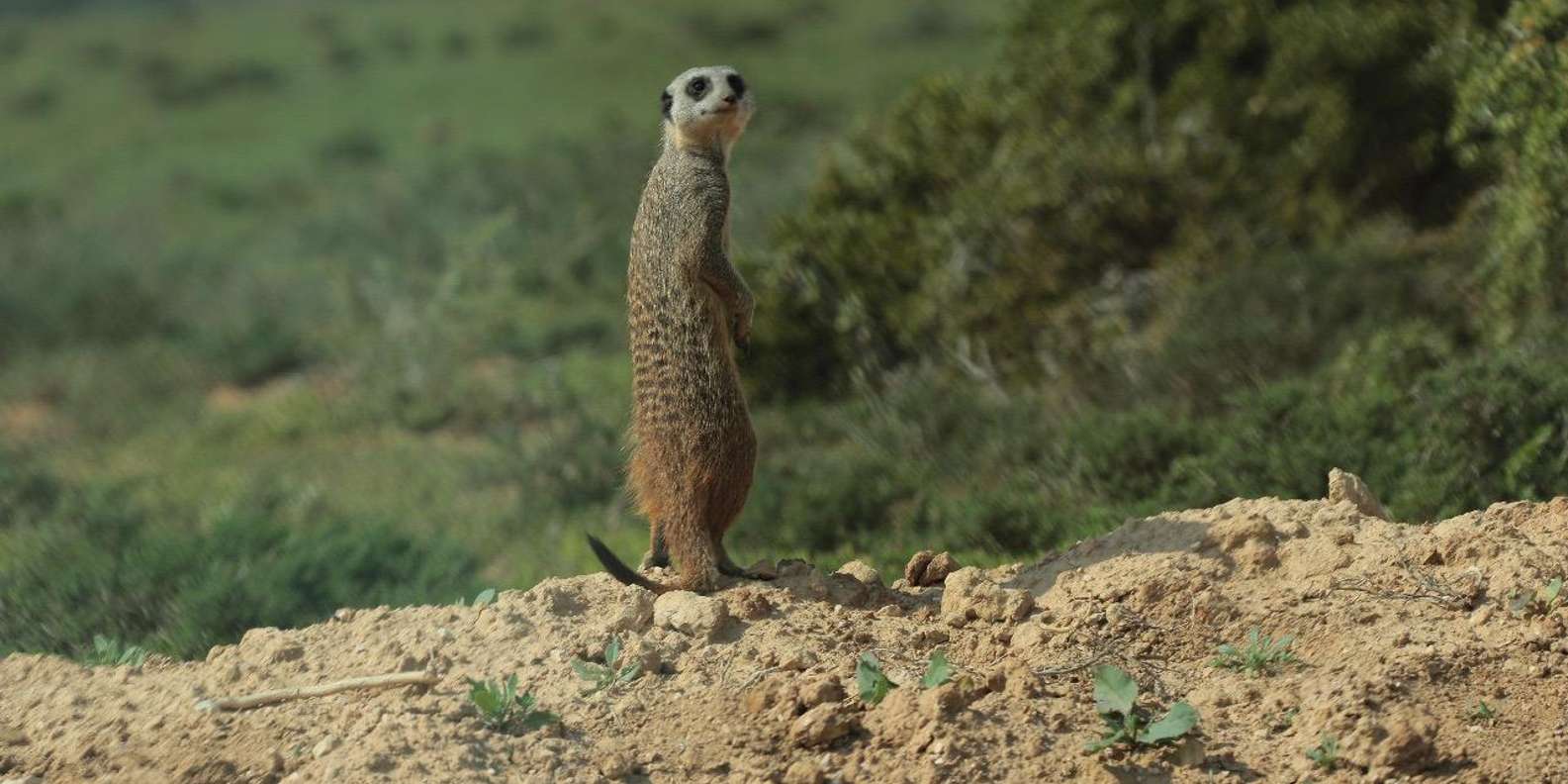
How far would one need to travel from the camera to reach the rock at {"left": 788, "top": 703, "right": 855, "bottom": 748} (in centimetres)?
429

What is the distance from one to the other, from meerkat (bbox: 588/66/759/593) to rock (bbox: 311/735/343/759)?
1.24m

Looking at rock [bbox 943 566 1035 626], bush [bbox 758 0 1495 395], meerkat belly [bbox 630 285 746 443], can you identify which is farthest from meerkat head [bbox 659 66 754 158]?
bush [bbox 758 0 1495 395]

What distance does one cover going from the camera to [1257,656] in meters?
4.63

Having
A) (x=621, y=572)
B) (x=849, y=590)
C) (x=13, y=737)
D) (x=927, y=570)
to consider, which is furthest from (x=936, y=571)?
(x=13, y=737)

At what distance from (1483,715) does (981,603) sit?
1.29 meters

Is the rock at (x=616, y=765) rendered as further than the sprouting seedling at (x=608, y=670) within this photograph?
No

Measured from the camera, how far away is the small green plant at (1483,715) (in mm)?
4410

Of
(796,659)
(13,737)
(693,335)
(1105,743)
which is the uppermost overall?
(693,335)

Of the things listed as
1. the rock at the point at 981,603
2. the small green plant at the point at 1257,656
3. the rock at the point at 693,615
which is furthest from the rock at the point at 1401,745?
the rock at the point at 693,615

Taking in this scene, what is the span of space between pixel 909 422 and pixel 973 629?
4251 mm

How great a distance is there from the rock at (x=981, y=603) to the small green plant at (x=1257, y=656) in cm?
55

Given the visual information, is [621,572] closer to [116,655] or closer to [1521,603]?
[116,655]

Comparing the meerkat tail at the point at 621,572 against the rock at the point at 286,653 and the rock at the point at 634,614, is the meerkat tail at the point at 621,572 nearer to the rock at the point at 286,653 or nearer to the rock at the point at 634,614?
the rock at the point at 634,614

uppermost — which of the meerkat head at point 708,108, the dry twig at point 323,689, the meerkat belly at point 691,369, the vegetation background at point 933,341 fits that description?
the meerkat head at point 708,108
